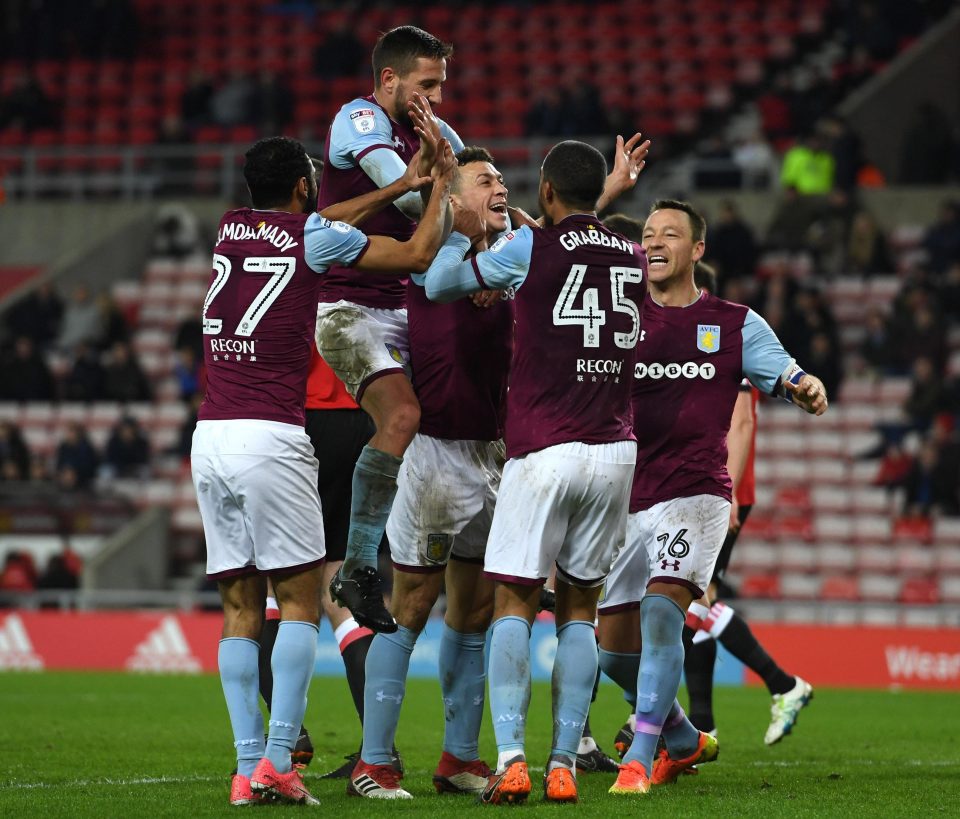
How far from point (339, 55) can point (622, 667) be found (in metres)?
19.4

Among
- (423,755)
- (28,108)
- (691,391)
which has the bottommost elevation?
(423,755)

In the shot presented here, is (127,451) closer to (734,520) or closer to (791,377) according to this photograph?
(734,520)

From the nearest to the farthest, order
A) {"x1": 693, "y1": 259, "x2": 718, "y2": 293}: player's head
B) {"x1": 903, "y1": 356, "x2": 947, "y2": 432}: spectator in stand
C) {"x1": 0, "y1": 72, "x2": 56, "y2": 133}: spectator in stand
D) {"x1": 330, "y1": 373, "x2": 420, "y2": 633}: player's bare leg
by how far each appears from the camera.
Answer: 1. {"x1": 330, "y1": 373, "x2": 420, "y2": 633}: player's bare leg
2. {"x1": 693, "y1": 259, "x2": 718, "y2": 293}: player's head
3. {"x1": 903, "y1": 356, "x2": 947, "y2": 432}: spectator in stand
4. {"x1": 0, "y1": 72, "x2": 56, "y2": 133}: spectator in stand

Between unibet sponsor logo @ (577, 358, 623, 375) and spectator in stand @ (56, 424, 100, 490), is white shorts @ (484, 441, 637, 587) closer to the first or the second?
unibet sponsor logo @ (577, 358, 623, 375)

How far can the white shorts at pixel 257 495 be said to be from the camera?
6594 mm

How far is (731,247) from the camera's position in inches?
777

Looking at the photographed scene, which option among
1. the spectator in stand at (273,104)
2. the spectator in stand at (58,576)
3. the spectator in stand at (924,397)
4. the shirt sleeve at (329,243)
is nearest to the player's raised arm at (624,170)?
the shirt sleeve at (329,243)

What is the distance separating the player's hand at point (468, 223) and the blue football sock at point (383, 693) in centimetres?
171

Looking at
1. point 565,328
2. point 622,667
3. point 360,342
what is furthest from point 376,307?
point 622,667

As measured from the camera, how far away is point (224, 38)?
28.0 metres

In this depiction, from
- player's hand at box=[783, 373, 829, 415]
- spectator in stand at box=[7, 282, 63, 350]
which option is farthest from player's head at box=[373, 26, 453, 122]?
spectator in stand at box=[7, 282, 63, 350]

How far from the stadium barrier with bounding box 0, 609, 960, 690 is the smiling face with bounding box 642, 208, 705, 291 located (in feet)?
27.4

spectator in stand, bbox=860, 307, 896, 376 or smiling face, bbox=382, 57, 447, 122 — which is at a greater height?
smiling face, bbox=382, 57, 447, 122

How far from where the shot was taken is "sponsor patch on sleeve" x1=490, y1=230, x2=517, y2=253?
6637 mm
